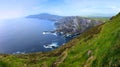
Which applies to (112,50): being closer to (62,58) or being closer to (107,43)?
(107,43)

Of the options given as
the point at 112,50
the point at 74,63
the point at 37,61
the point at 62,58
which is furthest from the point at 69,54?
the point at 112,50

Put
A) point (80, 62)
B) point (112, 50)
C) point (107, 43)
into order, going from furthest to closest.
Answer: point (80, 62) < point (107, 43) < point (112, 50)

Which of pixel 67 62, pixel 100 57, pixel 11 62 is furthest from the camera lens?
pixel 11 62

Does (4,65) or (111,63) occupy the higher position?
(111,63)

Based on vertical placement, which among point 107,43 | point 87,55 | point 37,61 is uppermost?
point 107,43

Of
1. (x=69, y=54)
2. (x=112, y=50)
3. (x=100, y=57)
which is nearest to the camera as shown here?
(x=112, y=50)

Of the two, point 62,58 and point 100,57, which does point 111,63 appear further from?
point 62,58

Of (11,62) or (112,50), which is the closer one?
(112,50)

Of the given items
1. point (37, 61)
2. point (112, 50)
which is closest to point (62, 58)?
point (37, 61)

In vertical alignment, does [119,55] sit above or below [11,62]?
above
